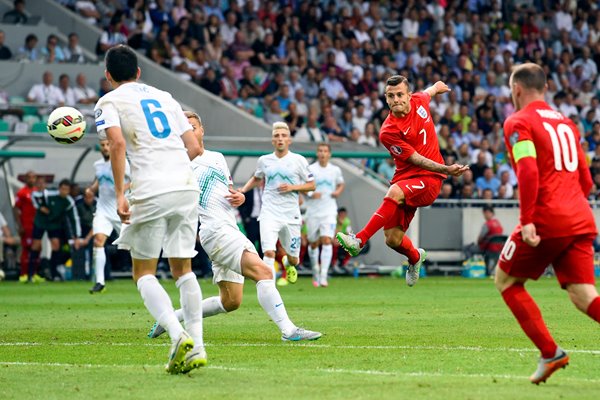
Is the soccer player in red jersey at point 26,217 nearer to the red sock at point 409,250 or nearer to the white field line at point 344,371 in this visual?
the red sock at point 409,250

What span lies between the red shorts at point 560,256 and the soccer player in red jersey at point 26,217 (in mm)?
18582

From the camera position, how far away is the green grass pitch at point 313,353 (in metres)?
8.05

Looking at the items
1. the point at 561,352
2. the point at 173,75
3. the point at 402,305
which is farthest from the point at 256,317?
the point at 173,75

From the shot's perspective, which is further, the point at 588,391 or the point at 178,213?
the point at 178,213

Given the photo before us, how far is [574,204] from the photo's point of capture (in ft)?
27.0

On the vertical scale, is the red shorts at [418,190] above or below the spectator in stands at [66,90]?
above

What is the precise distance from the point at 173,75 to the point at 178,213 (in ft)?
70.5

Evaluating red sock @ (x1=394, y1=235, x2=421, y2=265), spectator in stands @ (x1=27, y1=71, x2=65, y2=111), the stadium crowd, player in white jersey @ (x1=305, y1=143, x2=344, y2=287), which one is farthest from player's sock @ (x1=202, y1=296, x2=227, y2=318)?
the stadium crowd

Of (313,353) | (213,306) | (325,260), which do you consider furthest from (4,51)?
(313,353)

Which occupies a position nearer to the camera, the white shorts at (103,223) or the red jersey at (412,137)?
the red jersey at (412,137)

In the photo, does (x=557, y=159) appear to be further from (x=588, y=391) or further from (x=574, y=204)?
(x=588, y=391)

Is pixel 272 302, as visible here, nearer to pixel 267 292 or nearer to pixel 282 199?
pixel 267 292

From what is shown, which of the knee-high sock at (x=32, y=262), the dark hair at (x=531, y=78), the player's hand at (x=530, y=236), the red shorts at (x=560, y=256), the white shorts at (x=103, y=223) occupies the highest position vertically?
the dark hair at (x=531, y=78)

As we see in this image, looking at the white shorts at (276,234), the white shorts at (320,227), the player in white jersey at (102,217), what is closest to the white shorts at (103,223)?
the player in white jersey at (102,217)
